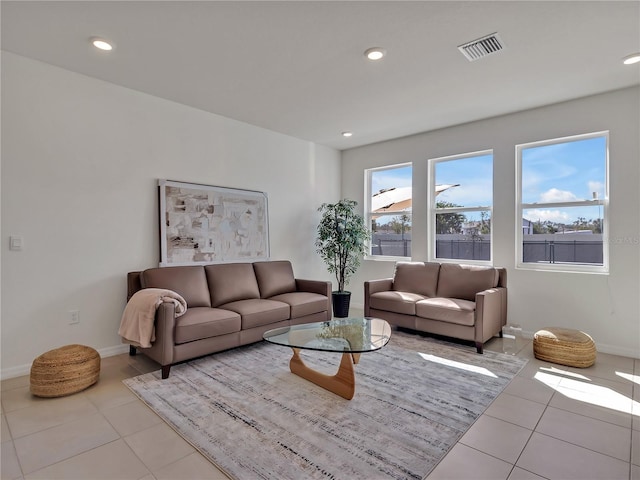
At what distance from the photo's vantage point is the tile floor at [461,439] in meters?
1.76

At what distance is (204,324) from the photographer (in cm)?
307

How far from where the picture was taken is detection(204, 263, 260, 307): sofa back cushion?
3.82 metres

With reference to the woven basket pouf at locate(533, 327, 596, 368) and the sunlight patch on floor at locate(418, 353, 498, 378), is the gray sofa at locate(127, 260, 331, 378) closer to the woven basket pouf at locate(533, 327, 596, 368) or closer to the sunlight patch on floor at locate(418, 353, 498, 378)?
the sunlight patch on floor at locate(418, 353, 498, 378)

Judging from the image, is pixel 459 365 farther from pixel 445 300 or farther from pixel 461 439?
pixel 461 439

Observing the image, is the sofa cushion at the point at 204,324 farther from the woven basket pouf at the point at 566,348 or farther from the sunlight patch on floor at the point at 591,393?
the woven basket pouf at the point at 566,348

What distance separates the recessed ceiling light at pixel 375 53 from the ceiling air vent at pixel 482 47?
1.99 feet

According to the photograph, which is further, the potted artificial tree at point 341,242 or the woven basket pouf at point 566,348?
the potted artificial tree at point 341,242

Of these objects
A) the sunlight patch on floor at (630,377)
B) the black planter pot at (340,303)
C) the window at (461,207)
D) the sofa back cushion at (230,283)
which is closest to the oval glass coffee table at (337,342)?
the sofa back cushion at (230,283)

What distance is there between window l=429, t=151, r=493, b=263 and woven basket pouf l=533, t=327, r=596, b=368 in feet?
4.42

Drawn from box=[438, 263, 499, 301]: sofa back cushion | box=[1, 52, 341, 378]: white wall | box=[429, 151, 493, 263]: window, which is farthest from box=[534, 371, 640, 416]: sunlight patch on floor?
box=[1, 52, 341, 378]: white wall

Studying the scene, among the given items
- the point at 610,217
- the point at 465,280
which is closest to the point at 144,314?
the point at 465,280

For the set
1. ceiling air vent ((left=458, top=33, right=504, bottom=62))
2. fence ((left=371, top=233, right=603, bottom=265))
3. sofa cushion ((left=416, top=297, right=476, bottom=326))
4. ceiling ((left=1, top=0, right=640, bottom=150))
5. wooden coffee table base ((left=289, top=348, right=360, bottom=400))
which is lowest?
wooden coffee table base ((left=289, top=348, right=360, bottom=400))

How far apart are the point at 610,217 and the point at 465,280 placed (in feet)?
5.17

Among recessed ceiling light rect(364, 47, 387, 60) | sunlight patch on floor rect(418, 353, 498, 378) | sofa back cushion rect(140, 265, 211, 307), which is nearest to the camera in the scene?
recessed ceiling light rect(364, 47, 387, 60)
